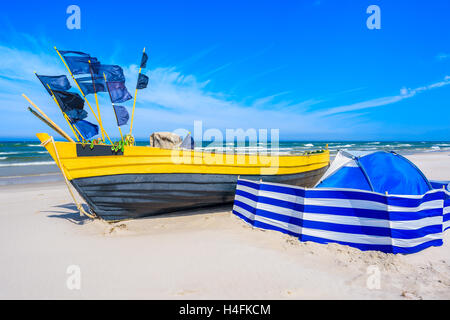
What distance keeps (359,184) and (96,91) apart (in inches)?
258

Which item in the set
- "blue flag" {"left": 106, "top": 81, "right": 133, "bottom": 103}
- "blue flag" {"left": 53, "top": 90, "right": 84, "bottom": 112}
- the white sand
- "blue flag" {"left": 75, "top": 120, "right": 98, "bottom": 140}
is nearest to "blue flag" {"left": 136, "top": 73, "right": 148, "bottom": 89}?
"blue flag" {"left": 106, "top": 81, "right": 133, "bottom": 103}

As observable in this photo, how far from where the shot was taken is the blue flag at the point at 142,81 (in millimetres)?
5898

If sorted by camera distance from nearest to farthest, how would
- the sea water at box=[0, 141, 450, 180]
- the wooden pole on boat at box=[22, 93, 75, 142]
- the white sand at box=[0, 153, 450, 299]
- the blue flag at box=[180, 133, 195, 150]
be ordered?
the white sand at box=[0, 153, 450, 299] < the wooden pole on boat at box=[22, 93, 75, 142] < the blue flag at box=[180, 133, 195, 150] < the sea water at box=[0, 141, 450, 180]

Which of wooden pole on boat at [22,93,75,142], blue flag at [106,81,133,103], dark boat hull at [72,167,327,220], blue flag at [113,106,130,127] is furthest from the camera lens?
blue flag at [113,106,130,127]

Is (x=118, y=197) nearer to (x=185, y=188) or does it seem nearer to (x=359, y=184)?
(x=185, y=188)

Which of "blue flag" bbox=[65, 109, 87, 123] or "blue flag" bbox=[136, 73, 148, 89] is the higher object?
"blue flag" bbox=[136, 73, 148, 89]

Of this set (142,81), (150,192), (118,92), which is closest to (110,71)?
(118,92)

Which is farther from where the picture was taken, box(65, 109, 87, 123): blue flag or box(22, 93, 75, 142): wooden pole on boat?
box(65, 109, 87, 123): blue flag

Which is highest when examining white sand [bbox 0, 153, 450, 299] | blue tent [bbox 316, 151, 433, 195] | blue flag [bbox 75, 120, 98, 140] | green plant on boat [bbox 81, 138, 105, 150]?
blue flag [bbox 75, 120, 98, 140]

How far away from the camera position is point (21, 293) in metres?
3.05

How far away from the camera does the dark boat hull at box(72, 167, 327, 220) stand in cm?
497

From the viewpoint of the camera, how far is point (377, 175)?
200 inches

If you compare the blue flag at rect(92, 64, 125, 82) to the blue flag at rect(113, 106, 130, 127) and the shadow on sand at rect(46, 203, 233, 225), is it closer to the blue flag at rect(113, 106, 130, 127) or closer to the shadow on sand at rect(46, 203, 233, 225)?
the blue flag at rect(113, 106, 130, 127)

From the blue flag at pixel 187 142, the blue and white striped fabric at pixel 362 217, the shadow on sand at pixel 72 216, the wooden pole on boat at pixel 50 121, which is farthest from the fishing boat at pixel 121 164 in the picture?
the blue and white striped fabric at pixel 362 217
